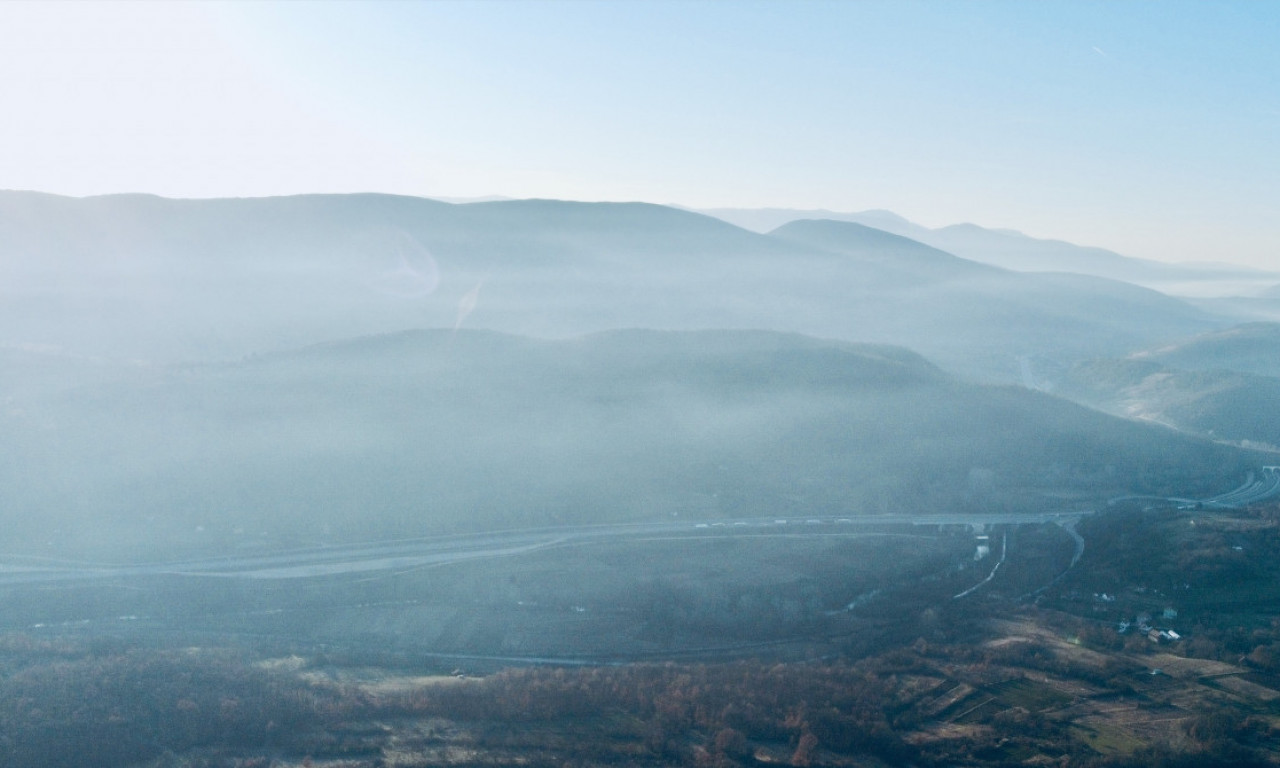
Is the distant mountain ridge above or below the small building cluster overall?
above

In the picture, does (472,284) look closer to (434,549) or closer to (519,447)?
(519,447)

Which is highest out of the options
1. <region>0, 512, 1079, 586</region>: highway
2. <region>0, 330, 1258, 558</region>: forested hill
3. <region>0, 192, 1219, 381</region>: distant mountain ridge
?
<region>0, 192, 1219, 381</region>: distant mountain ridge

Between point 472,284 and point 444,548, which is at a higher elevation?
point 472,284

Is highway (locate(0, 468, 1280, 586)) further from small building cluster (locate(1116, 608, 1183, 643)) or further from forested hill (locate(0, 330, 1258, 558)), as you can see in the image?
small building cluster (locate(1116, 608, 1183, 643))

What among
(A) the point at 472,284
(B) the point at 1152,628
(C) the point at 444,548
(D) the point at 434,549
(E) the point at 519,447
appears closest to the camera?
(B) the point at 1152,628

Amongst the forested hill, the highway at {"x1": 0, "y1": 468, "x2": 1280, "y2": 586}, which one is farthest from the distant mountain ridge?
the highway at {"x1": 0, "y1": 468, "x2": 1280, "y2": 586}

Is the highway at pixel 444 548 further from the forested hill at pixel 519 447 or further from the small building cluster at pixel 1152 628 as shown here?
the small building cluster at pixel 1152 628

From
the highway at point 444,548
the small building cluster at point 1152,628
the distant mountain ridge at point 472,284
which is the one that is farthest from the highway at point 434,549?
the distant mountain ridge at point 472,284

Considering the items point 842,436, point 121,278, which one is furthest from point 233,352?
point 842,436

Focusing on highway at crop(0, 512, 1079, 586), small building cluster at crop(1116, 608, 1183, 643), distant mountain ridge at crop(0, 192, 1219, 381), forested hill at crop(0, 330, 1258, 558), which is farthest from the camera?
distant mountain ridge at crop(0, 192, 1219, 381)

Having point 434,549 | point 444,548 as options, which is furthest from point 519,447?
point 434,549

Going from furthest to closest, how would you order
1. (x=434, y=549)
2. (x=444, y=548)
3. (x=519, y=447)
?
1. (x=519, y=447)
2. (x=444, y=548)
3. (x=434, y=549)

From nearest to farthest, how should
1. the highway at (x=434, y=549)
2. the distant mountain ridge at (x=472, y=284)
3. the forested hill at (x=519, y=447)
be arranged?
the highway at (x=434, y=549) → the forested hill at (x=519, y=447) → the distant mountain ridge at (x=472, y=284)
